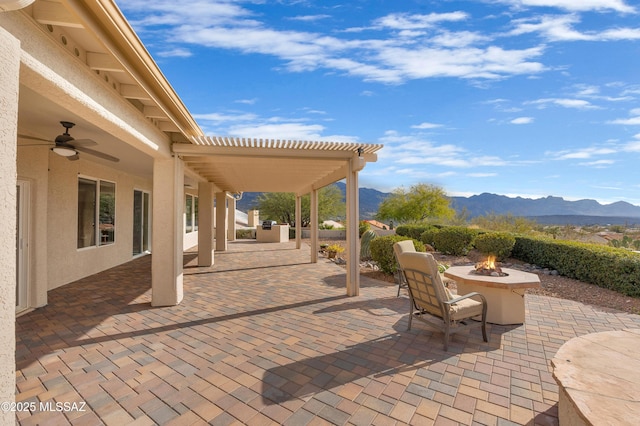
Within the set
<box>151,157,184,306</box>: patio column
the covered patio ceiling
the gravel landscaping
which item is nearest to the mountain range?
the gravel landscaping

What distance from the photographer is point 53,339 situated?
13.0 feet

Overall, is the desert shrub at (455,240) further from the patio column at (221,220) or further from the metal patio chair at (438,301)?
the patio column at (221,220)

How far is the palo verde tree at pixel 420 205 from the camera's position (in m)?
25.1

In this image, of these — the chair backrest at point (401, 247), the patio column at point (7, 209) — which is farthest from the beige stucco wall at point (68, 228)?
the chair backrest at point (401, 247)

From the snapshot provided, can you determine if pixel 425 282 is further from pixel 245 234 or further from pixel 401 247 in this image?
pixel 245 234

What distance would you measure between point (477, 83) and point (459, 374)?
940cm

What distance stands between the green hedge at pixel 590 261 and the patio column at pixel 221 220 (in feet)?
38.3

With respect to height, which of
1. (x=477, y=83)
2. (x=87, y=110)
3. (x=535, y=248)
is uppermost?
(x=477, y=83)

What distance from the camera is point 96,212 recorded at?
8.04 metres

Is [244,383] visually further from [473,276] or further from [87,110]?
[473,276]

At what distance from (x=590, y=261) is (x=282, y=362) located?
26.0ft

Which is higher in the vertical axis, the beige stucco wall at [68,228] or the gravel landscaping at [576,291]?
the beige stucco wall at [68,228]

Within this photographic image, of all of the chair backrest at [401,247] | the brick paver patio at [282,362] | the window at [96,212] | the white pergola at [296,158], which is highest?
the white pergola at [296,158]

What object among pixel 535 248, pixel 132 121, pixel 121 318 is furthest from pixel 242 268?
pixel 535 248
